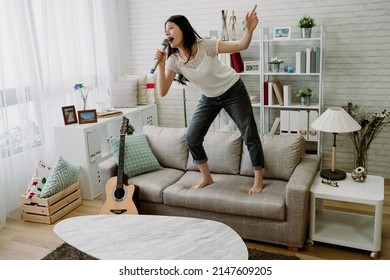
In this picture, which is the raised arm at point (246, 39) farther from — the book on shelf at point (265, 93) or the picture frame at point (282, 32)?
the book on shelf at point (265, 93)

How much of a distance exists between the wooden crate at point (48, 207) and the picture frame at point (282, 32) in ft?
8.22

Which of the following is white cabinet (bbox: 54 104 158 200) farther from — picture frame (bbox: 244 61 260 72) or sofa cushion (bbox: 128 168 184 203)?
picture frame (bbox: 244 61 260 72)

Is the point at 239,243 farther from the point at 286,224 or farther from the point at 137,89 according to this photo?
the point at 137,89

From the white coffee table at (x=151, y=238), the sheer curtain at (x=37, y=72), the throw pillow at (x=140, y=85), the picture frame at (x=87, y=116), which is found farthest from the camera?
the throw pillow at (x=140, y=85)

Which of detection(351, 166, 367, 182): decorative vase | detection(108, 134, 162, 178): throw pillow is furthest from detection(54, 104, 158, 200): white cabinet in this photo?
detection(351, 166, 367, 182): decorative vase

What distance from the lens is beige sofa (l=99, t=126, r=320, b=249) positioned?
2.70m

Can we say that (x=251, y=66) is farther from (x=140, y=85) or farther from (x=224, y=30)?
(x=140, y=85)

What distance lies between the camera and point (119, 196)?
10.0ft

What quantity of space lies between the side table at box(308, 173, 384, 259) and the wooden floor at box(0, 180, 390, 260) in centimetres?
7

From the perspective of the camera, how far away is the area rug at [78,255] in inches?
105

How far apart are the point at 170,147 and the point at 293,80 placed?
175 centimetres

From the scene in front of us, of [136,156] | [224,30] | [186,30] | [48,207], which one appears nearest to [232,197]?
[136,156]

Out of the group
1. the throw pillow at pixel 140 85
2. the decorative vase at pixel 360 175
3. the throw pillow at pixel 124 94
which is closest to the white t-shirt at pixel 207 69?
the decorative vase at pixel 360 175
